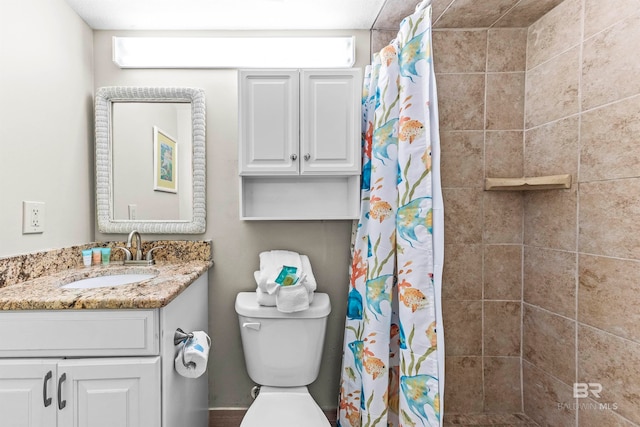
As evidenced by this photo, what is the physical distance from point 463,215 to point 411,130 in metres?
0.72

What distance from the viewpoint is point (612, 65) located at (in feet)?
4.18

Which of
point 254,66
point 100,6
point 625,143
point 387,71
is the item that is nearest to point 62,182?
point 100,6

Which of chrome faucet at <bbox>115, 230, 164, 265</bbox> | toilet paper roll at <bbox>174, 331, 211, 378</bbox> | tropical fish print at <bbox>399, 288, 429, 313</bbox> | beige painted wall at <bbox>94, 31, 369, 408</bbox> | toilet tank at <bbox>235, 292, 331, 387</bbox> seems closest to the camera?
toilet paper roll at <bbox>174, 331, 211, 378</bbox>

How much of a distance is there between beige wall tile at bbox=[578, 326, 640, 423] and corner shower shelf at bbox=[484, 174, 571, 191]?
0.60 meters

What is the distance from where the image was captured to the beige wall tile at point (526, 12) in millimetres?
1536

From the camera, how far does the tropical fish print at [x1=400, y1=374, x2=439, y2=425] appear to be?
1.22 m

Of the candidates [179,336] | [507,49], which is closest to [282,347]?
[179,336]

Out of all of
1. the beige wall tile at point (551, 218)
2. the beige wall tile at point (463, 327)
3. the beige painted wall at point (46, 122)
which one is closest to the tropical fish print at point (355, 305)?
the beige wall tile at point (463, 327)

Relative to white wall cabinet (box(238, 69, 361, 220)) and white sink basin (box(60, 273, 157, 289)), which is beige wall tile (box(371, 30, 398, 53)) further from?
white sink basin (box(60, 273, 157, 289))

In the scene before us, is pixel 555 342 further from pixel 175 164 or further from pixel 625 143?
pixel 175 164

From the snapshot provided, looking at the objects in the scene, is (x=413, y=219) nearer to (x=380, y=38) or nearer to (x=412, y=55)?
(x=412, y=55)

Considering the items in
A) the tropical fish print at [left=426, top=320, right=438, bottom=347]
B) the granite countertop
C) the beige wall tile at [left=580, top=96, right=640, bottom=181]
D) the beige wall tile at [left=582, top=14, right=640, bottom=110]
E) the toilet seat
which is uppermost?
the beige wall tile at [left=582, top=14, right=640, bottom=110]

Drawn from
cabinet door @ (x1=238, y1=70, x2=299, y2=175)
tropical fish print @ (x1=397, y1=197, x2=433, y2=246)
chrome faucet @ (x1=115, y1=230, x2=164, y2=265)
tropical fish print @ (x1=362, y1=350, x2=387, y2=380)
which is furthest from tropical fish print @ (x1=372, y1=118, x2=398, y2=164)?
chrome faucet @ (x1=115, y1=230, x2=164, y2=265)

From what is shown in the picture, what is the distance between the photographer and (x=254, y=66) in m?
1.72
